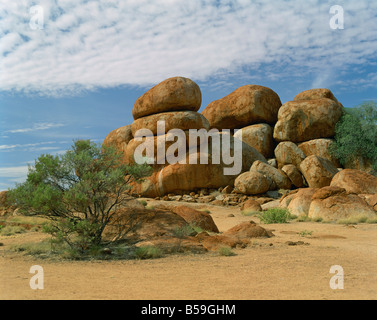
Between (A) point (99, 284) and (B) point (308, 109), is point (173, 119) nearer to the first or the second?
(B) point (308, 109)

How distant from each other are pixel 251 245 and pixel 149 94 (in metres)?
21.2

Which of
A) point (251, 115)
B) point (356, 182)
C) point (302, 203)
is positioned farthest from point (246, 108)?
point (302, 203)

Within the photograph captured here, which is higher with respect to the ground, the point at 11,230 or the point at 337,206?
the point at 337,206

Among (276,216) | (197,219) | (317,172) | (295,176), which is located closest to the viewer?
(197,219)

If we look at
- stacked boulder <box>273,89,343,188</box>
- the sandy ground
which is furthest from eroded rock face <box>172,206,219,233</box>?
stacked boulder <box>273,89,343,188</box>

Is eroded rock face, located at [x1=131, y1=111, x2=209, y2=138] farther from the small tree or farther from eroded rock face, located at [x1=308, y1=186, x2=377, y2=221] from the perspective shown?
the small tree

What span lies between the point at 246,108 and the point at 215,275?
2745 centimetres

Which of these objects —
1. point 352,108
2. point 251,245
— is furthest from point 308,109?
point 251,245

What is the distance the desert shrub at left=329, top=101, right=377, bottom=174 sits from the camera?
28.8m

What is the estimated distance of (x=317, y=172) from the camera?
2608 centimetres

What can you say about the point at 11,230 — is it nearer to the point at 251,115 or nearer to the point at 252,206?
the point at 252,206

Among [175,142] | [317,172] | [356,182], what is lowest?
[356,182]

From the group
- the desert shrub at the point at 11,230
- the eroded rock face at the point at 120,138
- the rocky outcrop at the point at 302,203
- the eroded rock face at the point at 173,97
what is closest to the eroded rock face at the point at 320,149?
the eroded rock face at the point at 173,97
